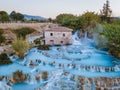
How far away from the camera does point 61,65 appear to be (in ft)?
80.7

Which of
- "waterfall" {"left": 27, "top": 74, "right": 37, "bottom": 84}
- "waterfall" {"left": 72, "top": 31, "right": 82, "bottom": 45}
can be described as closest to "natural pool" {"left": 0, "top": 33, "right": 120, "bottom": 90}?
"waterfall" {"left": 27, "top": 74, "right": 37, "bottom": 84}

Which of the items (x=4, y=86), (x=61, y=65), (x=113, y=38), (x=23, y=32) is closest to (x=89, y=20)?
(x=23, y=32)

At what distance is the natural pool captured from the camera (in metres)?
21.0

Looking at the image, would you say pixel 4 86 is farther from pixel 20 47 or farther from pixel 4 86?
pixel 20 47

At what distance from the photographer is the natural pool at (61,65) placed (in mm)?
21031

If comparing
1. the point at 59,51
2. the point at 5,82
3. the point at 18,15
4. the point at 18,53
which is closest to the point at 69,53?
the point at 59,51

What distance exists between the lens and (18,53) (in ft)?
90.8

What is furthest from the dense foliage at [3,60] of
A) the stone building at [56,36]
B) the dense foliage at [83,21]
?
the dense foliage at [83,21]

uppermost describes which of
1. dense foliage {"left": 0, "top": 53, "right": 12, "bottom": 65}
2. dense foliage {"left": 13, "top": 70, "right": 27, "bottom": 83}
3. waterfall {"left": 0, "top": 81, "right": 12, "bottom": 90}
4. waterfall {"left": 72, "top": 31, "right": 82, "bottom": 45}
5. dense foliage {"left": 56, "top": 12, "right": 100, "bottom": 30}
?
dense foliage {"left": 56, "top": 12, "right": 100, "bottom": 30}

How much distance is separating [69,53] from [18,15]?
3753 centimetres

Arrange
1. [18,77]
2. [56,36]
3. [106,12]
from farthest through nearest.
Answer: [106,12] < [56,36] < [18,77]

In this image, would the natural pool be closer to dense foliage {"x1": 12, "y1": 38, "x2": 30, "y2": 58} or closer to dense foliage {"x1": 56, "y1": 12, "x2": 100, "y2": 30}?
dense foliage {"x1": 12, "y1": 38, "x2": 30, "y2": 58}

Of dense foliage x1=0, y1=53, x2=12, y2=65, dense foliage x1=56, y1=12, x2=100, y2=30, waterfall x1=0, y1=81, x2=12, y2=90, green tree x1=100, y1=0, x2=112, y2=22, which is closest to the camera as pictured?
waterfall x1=0, y1=81, x2=12, y2=90

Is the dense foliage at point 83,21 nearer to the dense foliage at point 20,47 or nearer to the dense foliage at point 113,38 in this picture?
the dense foliage at point 113,38
